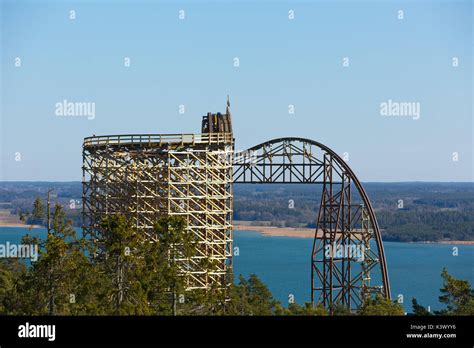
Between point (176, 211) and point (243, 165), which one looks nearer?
point (176, 211)

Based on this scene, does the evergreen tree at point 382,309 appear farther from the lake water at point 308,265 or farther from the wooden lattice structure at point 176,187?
the lake water at point 308,265

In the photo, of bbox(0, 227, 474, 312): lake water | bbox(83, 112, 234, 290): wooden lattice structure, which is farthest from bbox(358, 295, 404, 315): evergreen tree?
bbox(0, 227, 474, 312): lake water

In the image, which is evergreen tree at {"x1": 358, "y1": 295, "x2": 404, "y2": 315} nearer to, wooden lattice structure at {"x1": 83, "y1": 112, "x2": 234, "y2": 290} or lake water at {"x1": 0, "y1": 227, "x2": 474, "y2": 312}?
wooden lattice structure at {"x1": 83, "y1": 112, "x2": 234, "y2": 290}

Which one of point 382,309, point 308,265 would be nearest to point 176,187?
point 382,309

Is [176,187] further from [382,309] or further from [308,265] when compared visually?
[308,265]

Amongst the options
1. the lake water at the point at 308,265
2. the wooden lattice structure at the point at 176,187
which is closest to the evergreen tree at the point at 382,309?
the wooden lattice structure at the point at 176,187
